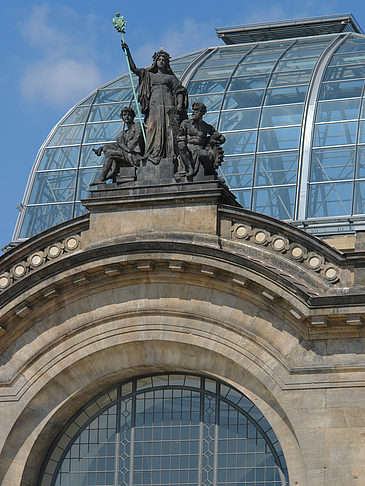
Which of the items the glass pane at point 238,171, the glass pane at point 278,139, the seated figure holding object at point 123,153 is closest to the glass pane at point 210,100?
the glass pane at point 278,139

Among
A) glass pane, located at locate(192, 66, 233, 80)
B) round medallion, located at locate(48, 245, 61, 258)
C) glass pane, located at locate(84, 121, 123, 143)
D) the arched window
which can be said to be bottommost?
the arched window

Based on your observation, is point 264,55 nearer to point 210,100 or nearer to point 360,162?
point 210,100

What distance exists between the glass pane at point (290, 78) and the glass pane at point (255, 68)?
56cm

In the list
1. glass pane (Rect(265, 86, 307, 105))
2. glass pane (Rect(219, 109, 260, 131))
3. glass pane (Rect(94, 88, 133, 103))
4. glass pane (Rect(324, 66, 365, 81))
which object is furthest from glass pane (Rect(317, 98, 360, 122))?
glass pane (Rect(94, 88, 133, 103))

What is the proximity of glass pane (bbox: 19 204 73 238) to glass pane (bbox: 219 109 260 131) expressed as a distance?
204 inches

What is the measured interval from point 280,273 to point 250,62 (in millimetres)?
14251

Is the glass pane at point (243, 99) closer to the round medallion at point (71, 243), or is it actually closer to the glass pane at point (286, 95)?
the glass pane at point (286, 95)

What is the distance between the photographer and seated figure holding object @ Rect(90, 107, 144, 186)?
1227 inches

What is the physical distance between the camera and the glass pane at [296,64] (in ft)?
130

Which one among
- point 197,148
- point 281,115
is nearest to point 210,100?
point 281,115

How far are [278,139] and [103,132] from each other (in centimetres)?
577

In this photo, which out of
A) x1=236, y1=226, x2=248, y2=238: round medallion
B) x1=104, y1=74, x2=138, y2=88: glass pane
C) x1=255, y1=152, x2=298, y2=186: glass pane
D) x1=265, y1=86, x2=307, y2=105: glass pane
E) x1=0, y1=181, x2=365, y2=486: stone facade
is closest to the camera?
x1=0, y1=181, x2=365, y2=486: stone facade

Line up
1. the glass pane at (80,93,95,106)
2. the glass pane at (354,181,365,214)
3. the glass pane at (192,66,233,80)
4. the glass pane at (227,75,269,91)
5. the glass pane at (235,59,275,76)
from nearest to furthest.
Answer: the glass pane at (354,181,365,214), the glass pane at (227,75,269,91), the glass pane at (235,59,275,76), the glass pane at (192,66,233,80), the glass pane at (80,93,95,106)

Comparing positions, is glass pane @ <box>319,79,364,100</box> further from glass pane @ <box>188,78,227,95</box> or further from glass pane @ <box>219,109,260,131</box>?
glass pane @ <box>188,78,227,95</box>
